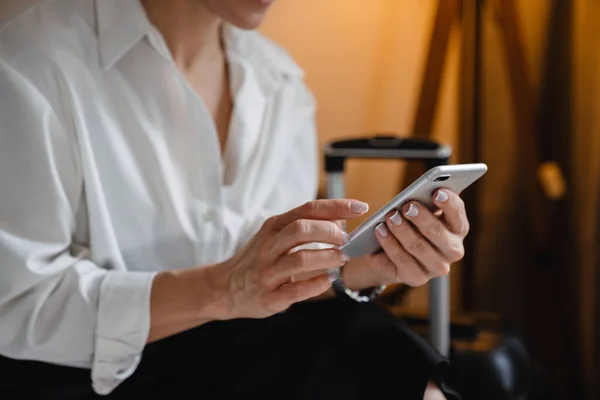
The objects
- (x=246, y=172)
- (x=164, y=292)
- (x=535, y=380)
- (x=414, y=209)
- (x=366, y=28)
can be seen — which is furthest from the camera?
(x=366, y=28)

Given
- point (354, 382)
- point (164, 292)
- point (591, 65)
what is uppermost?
point (591, 65)

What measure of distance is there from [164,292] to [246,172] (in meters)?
0.25

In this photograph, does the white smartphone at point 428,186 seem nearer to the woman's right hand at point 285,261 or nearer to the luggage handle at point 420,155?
the woman's right hand at point 285,261

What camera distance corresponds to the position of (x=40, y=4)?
0.84 metres

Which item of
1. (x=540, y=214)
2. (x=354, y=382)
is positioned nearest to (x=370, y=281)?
(x=354, y=382)

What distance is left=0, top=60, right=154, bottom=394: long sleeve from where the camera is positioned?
29.4 inches

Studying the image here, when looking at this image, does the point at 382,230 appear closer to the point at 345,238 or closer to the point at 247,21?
the point at 345,238

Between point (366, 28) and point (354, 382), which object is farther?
point (366, 28)

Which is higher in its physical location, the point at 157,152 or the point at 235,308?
the point at 157,152

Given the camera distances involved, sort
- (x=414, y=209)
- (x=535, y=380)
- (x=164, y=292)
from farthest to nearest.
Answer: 1. (x=535, y=380)
2. (x=164, y=292)
3. (x=414, y=209)

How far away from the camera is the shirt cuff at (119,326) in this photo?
0.77 metres

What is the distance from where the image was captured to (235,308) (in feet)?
2.53

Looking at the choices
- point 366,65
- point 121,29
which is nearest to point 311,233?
point 121,29

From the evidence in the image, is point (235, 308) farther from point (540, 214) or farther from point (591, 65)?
point (591, 65)
